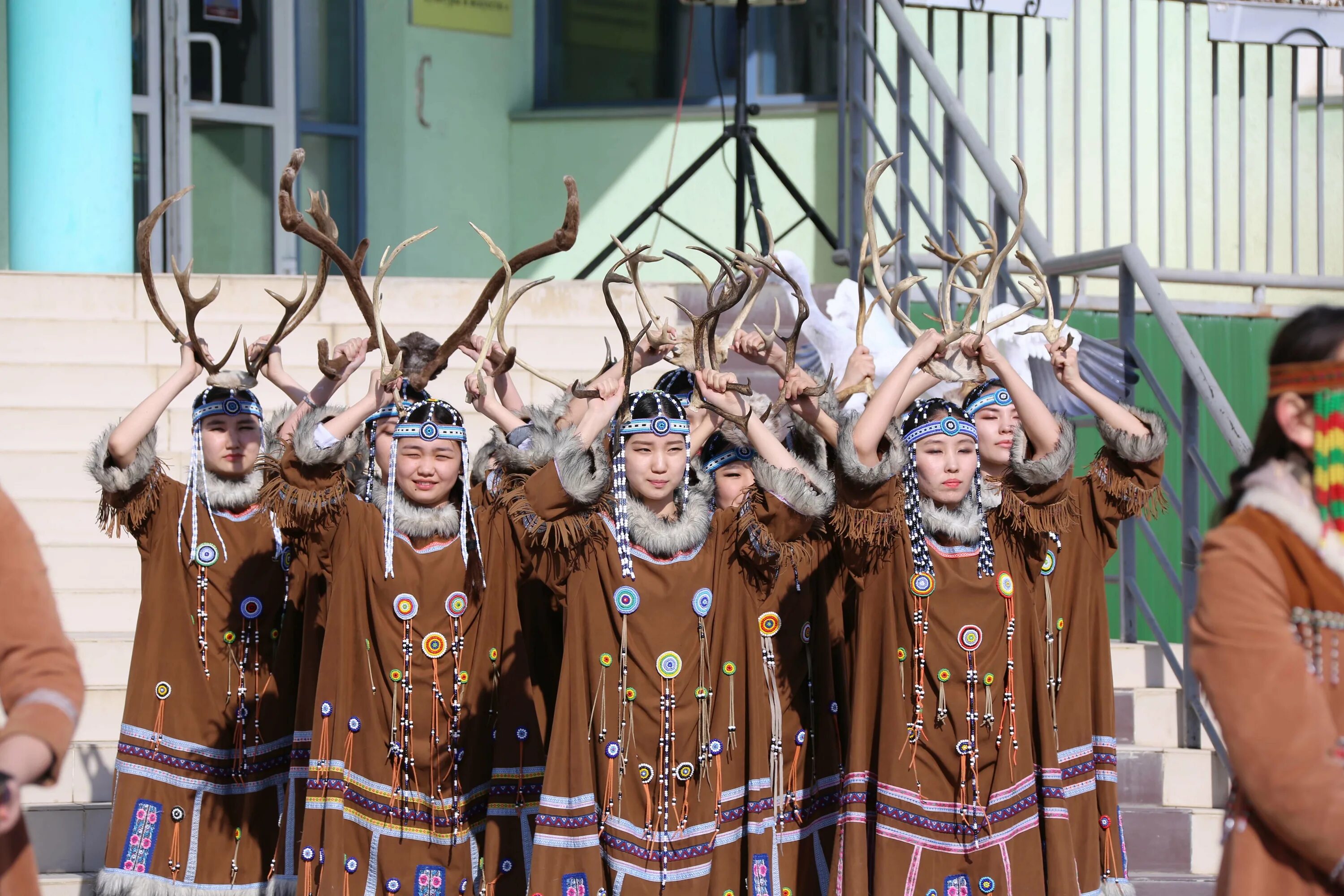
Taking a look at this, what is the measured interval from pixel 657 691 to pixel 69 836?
204 cm

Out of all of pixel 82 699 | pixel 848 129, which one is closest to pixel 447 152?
pixel 848 129

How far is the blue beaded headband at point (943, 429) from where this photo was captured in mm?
3971

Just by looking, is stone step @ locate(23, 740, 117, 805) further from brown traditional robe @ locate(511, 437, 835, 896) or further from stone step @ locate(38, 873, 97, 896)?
brown traditional robe @ locate(511, 437, 835, 896)

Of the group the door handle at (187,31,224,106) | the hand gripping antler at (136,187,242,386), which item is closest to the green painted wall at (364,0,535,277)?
the door handle at (187,31,224,106)

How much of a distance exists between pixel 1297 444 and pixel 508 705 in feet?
7.98

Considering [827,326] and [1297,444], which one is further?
[827,326]

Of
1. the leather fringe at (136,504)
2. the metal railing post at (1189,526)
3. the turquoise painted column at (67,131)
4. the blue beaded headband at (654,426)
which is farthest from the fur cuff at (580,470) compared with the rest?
the turquoise painted column at (67,131)

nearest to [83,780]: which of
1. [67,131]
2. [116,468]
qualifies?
[116,468]

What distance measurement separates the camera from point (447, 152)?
9.48 meters

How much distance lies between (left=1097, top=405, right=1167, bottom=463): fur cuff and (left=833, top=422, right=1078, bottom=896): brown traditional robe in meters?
0.50

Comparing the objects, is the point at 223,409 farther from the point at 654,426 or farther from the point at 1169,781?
the point at 1169,781

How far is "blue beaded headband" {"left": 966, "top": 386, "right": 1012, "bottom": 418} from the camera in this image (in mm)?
4391

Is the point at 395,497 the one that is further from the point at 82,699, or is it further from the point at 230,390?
the point at 82,699

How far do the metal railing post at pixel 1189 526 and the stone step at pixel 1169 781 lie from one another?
16 cm
